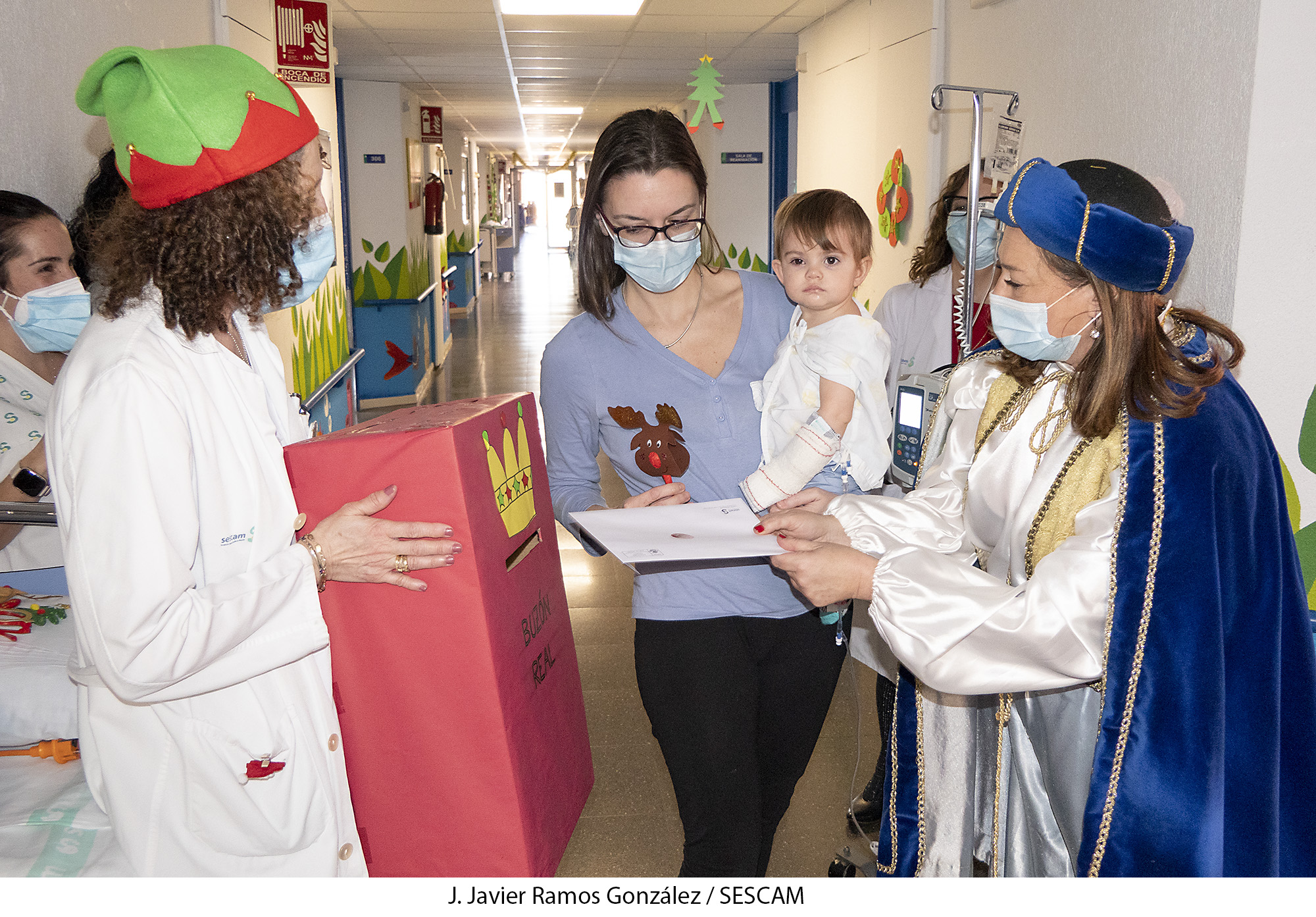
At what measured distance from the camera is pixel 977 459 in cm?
159

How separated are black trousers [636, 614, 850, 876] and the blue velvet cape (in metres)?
0.57

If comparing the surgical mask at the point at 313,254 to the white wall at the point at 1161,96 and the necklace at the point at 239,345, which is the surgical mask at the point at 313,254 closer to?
the necklace at the point at 239,345

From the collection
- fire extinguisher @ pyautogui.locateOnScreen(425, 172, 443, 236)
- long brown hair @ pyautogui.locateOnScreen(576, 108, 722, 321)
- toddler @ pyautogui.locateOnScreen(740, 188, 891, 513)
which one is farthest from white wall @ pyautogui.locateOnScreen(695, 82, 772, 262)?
long brown hair @ pyautogui.locateOnScreen(576, 108, 722, 321)

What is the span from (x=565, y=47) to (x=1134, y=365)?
7.51 metres

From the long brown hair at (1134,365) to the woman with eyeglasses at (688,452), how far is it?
62cm

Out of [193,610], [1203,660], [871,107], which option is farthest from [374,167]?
[1203,660]

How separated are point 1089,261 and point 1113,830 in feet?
2.64

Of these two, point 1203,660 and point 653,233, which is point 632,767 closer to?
point 653,233

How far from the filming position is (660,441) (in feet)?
5.93

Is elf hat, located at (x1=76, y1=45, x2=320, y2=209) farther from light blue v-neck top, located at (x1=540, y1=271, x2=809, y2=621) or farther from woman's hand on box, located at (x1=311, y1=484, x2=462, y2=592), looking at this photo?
light blue v-neck top, located at (x1=540, y1=271, x2=809, y2=621)

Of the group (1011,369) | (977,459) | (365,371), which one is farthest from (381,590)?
(365,371)

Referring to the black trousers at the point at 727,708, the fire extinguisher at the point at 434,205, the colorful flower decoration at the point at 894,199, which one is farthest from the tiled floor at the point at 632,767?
the fire extinguisher at the point at 434,205

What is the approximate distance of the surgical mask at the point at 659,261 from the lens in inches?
70.8
